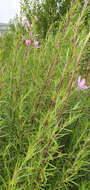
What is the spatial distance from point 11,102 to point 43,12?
2.70 metres

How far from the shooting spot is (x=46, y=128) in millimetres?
501

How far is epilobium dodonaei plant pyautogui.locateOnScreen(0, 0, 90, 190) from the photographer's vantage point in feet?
1.62

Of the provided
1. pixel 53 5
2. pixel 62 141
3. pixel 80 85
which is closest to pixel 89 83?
pixel 80 85

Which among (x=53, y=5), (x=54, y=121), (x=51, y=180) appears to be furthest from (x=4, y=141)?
(x=53, y=5)

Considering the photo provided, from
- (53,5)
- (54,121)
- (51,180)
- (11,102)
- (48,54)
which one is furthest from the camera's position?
(53,5)

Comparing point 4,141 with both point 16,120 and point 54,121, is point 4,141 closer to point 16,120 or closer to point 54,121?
point 16,120

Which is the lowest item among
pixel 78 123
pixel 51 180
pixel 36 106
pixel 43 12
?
pixel 51 180

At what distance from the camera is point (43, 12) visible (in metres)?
3.04

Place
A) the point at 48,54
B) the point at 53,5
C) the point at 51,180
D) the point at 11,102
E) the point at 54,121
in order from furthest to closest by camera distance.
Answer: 1. the point at 53,5
2. the point at 48,54
3. the point at 11,102
4. the point at 51,180
5. the point at 54,121

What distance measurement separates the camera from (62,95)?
50 cm

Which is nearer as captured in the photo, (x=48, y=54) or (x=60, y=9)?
(x=48, y=54)

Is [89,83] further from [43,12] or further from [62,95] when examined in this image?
[43,12]

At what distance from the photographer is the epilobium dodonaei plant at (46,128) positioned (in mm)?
495

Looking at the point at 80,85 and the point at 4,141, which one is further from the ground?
the point at 80,85
